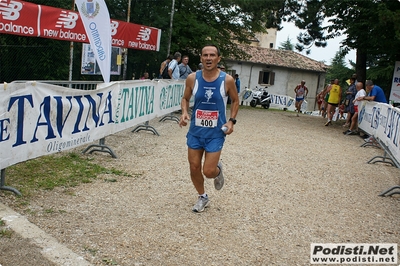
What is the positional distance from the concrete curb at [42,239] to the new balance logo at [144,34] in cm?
1332

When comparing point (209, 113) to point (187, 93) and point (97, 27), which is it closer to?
point (187, 93)

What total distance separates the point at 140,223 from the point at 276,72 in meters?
51.9

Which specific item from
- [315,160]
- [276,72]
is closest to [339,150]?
[315,160]

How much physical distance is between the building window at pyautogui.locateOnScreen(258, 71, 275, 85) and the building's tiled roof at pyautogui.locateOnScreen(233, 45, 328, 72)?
4.35 ft

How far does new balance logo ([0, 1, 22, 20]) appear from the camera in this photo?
36.4 ft

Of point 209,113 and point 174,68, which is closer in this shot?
point 209,113

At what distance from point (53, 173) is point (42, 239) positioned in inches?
110

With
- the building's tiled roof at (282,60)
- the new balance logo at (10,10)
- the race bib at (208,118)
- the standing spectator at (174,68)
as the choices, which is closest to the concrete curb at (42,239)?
the race bib at (208,118)

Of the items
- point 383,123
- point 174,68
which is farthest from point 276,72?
point 383,123

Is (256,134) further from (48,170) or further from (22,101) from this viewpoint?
(22,101)

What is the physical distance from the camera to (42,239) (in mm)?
4699

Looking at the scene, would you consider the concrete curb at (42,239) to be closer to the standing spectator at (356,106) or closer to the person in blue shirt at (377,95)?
the person in blue shirt at (377,95)

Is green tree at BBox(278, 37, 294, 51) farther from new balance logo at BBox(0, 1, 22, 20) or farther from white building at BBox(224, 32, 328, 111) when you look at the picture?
new balance logo at BBox(0, 1, 22, 20)

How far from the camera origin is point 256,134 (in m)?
14.6
